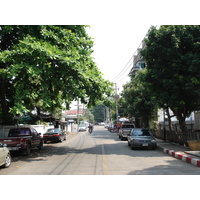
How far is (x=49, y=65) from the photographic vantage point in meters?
11.5

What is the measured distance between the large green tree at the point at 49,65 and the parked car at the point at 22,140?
1.96 m

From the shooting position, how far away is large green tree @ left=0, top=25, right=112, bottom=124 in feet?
37.3

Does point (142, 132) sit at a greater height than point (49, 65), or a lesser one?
lesser

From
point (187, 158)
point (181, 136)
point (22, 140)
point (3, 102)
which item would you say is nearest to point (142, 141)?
point (181, 136)

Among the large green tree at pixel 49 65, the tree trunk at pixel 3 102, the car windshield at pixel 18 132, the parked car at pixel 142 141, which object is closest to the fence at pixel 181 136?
the parked car at pixel 142 141

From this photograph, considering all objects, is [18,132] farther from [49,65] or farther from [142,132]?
[142,132]

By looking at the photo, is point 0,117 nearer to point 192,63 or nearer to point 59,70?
point 59,70

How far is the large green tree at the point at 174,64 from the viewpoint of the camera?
1361 centimetres

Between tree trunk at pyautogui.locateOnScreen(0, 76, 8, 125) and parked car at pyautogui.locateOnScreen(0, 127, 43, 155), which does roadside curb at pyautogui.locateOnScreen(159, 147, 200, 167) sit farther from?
tree trunk at pyautogui.locateOnScreen(0, 76, 8, 125)

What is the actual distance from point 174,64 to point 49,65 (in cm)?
754

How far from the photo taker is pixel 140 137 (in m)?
15.7

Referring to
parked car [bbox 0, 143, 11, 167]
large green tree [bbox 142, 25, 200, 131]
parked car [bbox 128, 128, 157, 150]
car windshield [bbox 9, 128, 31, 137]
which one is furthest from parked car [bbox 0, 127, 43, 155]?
large green tree [bbox 142, 25, 200, 131]

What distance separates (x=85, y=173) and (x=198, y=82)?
28.2 ft
